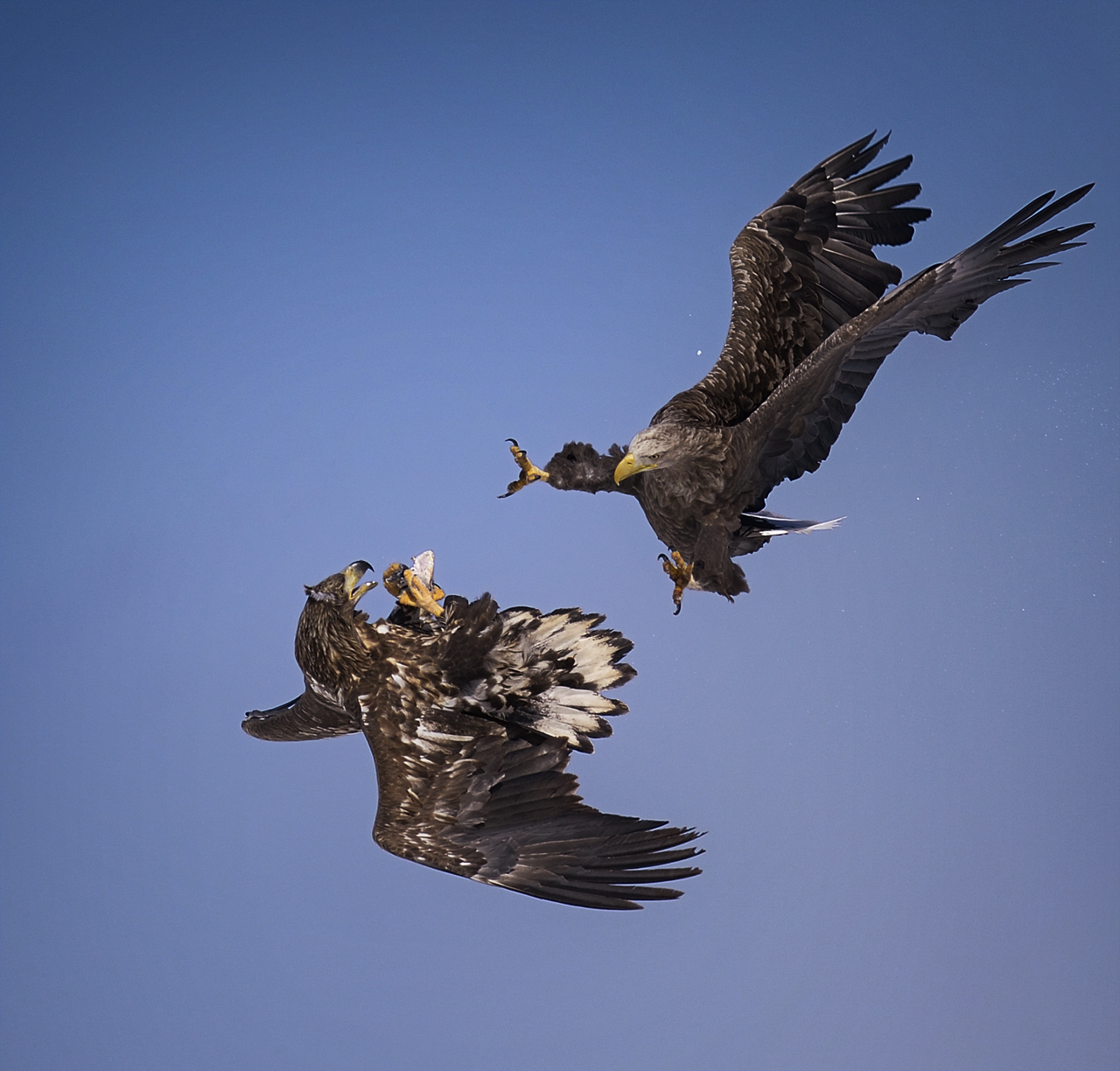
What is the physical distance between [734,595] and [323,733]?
1707mm

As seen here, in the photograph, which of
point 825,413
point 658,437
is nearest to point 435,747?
point 658,437

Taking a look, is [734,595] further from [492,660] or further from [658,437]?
[492,660]

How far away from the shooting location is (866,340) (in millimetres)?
4293

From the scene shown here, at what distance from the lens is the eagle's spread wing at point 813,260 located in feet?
16.6

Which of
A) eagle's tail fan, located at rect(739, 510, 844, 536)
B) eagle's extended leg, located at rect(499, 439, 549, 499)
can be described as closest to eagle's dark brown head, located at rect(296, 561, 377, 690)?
eagle's extended leg, located at rect(499, 439, 549, 499)

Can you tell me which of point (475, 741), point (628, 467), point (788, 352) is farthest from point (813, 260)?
point (475, 741)

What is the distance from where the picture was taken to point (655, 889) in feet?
12.6

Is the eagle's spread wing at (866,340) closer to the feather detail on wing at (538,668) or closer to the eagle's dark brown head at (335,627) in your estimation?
the feather detail on wing at (538,668)

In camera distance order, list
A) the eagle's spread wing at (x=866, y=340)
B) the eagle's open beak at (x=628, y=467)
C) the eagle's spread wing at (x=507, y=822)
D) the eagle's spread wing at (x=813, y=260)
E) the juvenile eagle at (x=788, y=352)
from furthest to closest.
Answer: the eagle's spread wing at (x=813, y=260) < the eagle's open beak at (x=628, y=467) < the juvenile eagle at (x=788, y=352) < the eagle's spread wing at (x=866, y=340) < the eagle's spread wing at (x=507, y=822)

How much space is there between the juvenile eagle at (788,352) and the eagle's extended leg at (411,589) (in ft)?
3.02

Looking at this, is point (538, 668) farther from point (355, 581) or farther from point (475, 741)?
point (355, 581)

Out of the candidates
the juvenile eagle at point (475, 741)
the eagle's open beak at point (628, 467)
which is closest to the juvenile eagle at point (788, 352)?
the eagle's open beak at point (628, 467)

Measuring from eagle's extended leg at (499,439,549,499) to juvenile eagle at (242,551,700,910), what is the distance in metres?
0.92

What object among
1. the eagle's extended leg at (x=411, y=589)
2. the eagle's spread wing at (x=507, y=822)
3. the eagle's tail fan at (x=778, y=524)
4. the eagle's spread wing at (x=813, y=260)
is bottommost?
the eagle's spread wing at (x=507, y=822)
